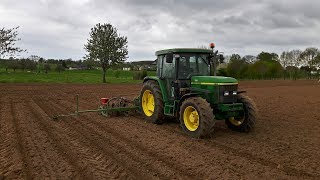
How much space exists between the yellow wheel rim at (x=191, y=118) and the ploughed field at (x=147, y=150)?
0.32 m

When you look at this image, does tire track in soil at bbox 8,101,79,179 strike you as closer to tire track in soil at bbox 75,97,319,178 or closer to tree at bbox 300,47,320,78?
tire track in soil at bbox 75,97,319,178

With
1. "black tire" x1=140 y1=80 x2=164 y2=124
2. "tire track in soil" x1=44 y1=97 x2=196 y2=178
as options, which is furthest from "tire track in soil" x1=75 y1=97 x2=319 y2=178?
"black tire" x1=140 y1=80 x2=164 y2=124

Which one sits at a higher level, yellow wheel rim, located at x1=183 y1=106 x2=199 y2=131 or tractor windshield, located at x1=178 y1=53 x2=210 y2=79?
tractor windshield, located at x1=178 y1=53 x2=210 y2=79

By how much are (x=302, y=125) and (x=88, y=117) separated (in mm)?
6608

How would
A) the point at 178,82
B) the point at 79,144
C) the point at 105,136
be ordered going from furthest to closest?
the point at 178,82
the point at 105,136
the point at 79,144

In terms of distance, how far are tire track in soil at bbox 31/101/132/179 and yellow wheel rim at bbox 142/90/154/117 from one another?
107 inches

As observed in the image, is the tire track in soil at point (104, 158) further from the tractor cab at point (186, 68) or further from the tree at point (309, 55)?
the tree at point (309, 55)

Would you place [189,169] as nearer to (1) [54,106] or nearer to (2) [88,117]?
(2) [88,117]

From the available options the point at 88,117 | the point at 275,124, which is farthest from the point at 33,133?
the point at 275,124

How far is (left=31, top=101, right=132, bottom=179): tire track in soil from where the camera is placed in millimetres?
5809

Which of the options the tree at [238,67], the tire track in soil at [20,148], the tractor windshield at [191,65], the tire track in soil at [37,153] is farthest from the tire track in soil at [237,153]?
the tree at [238,67]

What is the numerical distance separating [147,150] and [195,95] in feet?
7.81

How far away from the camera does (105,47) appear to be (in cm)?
3641

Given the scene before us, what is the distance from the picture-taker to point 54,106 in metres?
14.6
